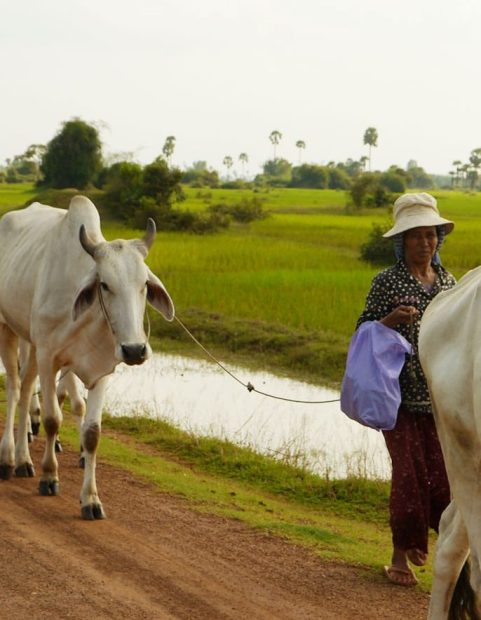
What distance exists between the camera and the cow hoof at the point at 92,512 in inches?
212

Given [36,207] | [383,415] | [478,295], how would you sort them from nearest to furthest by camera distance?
[478,295], [383,415], [36,207]

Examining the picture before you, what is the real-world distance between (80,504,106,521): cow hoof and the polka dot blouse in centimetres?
161

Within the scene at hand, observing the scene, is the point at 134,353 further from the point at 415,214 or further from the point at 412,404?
the point at 415,214

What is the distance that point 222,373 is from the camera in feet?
36.0

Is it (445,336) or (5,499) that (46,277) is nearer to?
(5,499)

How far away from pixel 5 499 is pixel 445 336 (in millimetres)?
3108

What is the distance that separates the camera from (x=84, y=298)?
5574mm

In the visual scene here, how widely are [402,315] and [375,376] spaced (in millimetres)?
261

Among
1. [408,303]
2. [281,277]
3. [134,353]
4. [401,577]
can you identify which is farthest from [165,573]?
[281,277]

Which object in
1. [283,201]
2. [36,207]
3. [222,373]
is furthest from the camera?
[283,201]

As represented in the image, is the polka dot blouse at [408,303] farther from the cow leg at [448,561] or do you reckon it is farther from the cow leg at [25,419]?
the cow leg at [25,419]

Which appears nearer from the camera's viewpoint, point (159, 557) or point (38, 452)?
point (159, 557)

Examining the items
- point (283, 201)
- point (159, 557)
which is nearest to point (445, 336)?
point (159, 557)

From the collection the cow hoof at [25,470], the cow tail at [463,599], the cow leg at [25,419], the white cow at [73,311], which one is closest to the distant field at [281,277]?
the cow leg at [25,419]
